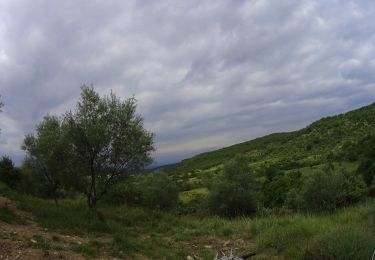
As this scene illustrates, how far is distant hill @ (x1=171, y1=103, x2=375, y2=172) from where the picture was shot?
8262cm

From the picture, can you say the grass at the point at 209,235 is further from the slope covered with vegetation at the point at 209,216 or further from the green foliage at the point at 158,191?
the green foliage at the point at 158,191

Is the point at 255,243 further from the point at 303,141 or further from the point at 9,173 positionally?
the point at 303,141

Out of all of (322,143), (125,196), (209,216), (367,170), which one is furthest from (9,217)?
(322,143)

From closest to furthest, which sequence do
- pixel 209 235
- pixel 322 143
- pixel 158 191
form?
1. pixel 209 235
2. pixel 158 191
3. pixel 322 143

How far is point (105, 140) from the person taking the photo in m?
21.7

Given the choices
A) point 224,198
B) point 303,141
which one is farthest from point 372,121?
point 224,198

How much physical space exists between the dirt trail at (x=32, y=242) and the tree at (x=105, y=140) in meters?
6.00

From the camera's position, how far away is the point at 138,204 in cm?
3806

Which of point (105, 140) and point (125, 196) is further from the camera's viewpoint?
point (125, 196)

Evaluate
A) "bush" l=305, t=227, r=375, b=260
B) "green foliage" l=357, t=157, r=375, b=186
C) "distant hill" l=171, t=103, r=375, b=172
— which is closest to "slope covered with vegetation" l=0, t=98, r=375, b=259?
"bush" l=305, t=227, r=375, b=260

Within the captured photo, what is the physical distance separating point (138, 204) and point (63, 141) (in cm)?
1698

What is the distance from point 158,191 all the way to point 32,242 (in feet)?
97.4

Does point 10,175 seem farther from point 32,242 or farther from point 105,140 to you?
point 32,242

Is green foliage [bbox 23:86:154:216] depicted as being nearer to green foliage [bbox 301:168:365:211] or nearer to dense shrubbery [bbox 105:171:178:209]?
Answer: dense shrubbery [bbox 105:171:178:209]
